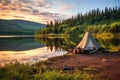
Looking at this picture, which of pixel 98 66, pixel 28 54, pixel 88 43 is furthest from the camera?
pixel 28 54

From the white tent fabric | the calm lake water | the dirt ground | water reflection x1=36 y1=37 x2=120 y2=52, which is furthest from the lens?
water reflection x1=36 y1=37 x2=120 y2=52

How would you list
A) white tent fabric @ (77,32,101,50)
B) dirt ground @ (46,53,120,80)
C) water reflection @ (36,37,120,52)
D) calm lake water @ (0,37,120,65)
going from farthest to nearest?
1. water reflection @ (36,37,120,52)
2. white tent fabric @ (77,32,101,50)
3. calm lake water @ (0,37,120,65)
4. dirt ground @ (46,53,120,80)

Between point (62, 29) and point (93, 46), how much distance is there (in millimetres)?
158490

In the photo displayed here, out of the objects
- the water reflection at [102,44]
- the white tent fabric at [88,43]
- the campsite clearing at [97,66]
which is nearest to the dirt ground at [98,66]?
the campsite clearing at [97,66]

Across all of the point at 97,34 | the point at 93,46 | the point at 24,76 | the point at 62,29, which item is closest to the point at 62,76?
the point at 24,76

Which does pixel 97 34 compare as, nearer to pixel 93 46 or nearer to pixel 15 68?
pixel 93 46

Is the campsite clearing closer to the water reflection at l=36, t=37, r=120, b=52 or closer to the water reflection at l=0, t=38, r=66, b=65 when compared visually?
the water reflection at l=0, t=38, r=66, b=65

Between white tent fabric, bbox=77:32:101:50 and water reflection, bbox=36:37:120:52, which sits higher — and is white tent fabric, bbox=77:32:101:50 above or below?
above

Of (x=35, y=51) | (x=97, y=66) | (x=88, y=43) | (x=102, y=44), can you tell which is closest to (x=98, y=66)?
(x=97, y=66)

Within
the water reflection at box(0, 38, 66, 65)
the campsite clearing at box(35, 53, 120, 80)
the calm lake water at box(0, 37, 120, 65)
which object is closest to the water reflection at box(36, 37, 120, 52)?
the calm lake water at box(0, 37, 120, 65)

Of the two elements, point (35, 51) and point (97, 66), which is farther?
point (35, 51)

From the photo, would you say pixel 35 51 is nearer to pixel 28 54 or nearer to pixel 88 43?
pixel 28 54

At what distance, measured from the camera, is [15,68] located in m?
15.9

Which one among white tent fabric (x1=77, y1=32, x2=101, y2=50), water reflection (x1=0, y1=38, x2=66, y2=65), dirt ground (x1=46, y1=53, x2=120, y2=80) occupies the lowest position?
water reflection (x1=0, y1=38, x2=66, y2=65)
